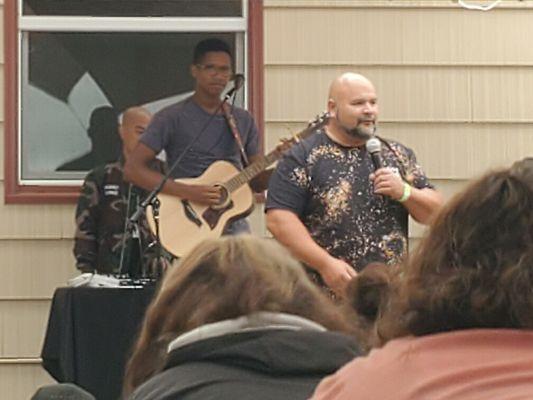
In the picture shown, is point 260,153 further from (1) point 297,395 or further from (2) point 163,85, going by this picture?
(1) point 297,395

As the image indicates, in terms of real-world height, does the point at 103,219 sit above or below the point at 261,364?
above

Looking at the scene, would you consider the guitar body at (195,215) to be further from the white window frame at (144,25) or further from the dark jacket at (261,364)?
the dark jacket at (261,364)

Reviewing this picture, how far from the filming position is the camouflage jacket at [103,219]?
7.35m

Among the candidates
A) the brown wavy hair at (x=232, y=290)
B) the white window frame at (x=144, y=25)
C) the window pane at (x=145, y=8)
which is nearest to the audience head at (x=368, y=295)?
the brown wavy hair at (x=232, y=290)

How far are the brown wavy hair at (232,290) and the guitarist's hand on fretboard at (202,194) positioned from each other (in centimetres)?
363

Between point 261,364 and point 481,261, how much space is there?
33.2 inches

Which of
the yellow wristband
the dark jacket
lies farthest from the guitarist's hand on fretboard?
the dark jacket

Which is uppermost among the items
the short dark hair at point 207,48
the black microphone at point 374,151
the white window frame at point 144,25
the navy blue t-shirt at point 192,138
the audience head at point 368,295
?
the white window frame at point 144,25

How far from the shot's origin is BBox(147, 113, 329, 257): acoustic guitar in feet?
23.2

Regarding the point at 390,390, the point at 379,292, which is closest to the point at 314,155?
the point at 379,292

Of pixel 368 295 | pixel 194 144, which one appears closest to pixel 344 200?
pixel 194 144

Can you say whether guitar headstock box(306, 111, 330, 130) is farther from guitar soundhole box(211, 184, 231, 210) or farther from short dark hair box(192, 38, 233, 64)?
short dark hair box(192, 38, 233, 64)

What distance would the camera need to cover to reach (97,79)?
25.9 feet

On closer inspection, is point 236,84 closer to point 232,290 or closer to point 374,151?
point 374,151
